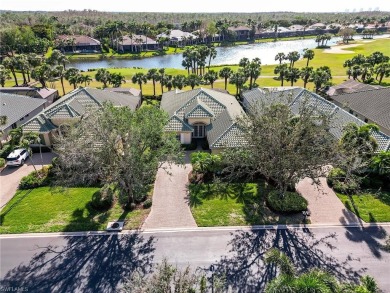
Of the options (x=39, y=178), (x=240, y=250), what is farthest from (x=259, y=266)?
(x=39, y=178)

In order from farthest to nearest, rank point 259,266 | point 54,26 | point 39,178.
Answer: point 54,26 → point 39,178 → point 259,266

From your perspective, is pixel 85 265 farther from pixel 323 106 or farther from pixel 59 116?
pixel 323 106

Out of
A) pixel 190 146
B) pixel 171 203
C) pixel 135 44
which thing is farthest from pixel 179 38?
pixel 171 203

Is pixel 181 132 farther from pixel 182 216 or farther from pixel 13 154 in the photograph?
pixel 13 154

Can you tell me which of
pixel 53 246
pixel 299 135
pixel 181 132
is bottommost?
pixel 53 246

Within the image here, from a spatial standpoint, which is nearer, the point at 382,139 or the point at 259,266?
the point at 259,266

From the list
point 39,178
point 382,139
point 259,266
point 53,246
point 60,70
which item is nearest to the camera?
point 259,266

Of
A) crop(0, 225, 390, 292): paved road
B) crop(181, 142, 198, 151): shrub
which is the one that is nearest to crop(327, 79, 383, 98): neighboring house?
crop(181, 142, 198, 151): shrub
